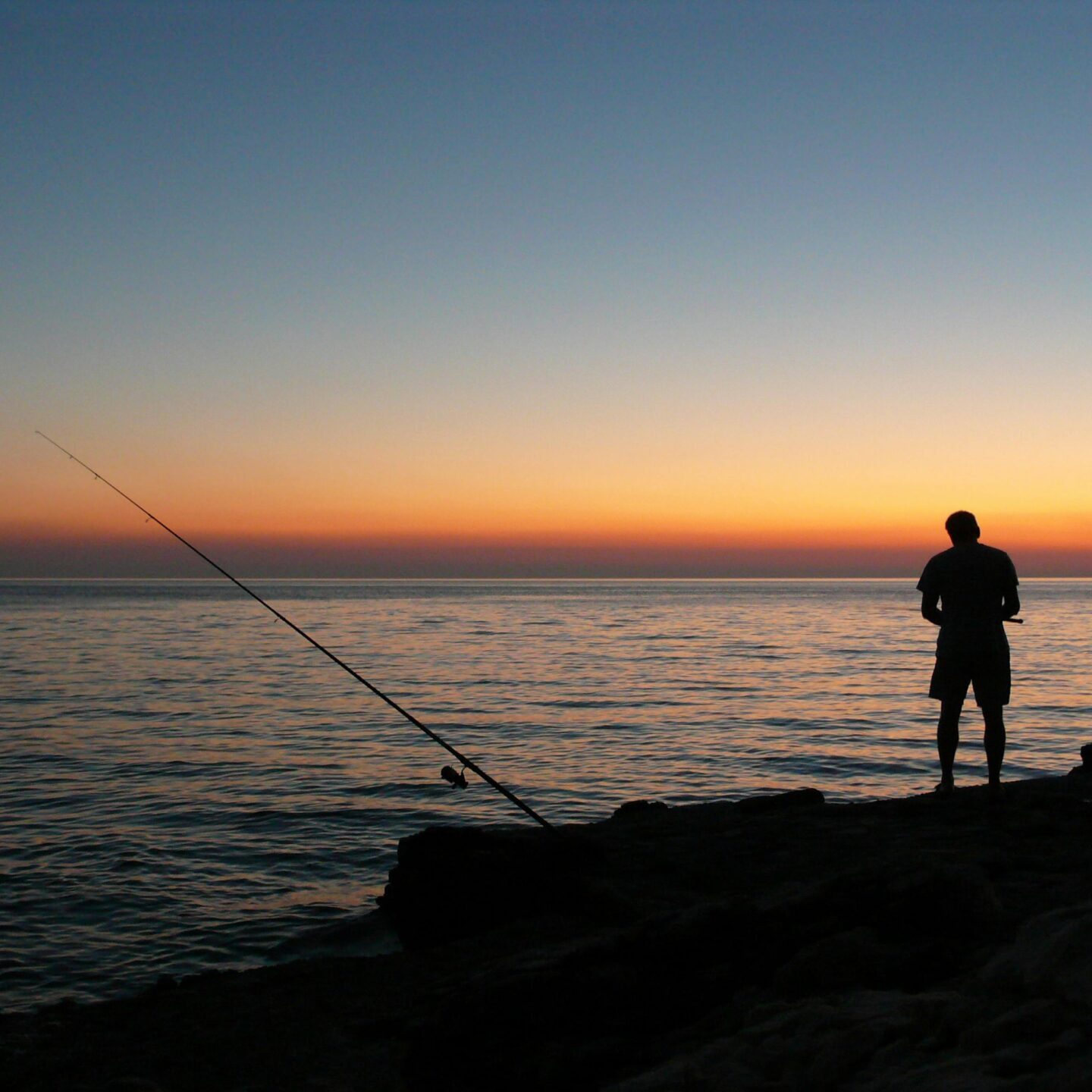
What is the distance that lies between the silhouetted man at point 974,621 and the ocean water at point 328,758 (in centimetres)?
398

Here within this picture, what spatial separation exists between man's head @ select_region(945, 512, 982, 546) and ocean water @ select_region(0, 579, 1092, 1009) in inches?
181

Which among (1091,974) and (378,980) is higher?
(1091,974)

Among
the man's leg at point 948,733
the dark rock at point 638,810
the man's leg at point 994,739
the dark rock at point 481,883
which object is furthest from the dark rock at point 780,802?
the dark rock at point 481,883

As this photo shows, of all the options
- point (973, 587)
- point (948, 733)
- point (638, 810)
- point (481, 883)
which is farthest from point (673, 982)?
point (638, 810)

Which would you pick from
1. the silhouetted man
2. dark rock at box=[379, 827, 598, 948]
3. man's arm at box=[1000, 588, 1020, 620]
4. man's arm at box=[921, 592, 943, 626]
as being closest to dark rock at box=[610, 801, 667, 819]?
dark rock at box=[379, 827, 598, 948]

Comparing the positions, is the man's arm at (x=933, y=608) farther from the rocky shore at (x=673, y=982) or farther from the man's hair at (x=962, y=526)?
the rocky shore at (x=673, y=982)

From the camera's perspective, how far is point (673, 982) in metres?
4.10

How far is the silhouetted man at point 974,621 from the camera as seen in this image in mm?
7164

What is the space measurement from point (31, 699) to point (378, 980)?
1658cm

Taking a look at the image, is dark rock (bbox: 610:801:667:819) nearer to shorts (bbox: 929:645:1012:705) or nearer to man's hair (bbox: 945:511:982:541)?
shorts (bbox: 929:645:1012:705)

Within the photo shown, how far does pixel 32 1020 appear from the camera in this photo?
17.3 ft

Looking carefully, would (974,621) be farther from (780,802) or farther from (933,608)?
(780,802)

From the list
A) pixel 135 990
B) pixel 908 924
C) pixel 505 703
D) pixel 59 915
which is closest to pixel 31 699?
pixel 505 703

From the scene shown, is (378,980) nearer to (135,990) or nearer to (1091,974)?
(135,990)
